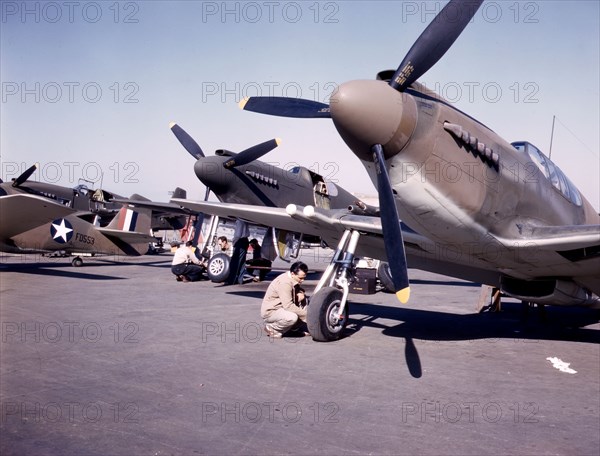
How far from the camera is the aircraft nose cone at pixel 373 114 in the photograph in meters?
4.64

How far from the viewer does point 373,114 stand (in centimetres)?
467

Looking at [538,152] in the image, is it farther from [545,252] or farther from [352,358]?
[352,358]

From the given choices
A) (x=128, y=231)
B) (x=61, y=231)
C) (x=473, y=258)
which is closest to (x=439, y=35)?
(x=473, y=258)

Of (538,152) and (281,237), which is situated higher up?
(538,152)

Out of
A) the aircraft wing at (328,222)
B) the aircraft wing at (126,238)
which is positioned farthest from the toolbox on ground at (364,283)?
the aircraft wing at (126,238)

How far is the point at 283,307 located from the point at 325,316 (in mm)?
Result: 688

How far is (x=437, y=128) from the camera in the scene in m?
5.10

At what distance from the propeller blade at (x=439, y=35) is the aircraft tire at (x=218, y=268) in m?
10.00

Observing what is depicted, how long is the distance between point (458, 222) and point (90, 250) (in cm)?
1821

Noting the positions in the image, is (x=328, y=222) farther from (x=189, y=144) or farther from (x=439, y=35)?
(x=189, y=144)

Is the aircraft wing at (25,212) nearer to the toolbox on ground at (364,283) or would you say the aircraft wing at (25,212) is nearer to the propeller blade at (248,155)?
the propeller blade at (248,155)

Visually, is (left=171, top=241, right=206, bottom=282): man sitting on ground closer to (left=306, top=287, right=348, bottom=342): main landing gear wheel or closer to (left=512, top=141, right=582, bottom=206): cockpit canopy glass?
(left=306, top=287, right=348, bottom=342): main landing gear wheel

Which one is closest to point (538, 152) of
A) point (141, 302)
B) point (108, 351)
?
point (108, 351)

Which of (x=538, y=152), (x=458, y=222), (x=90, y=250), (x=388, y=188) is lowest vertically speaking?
(x=90, y=250)
